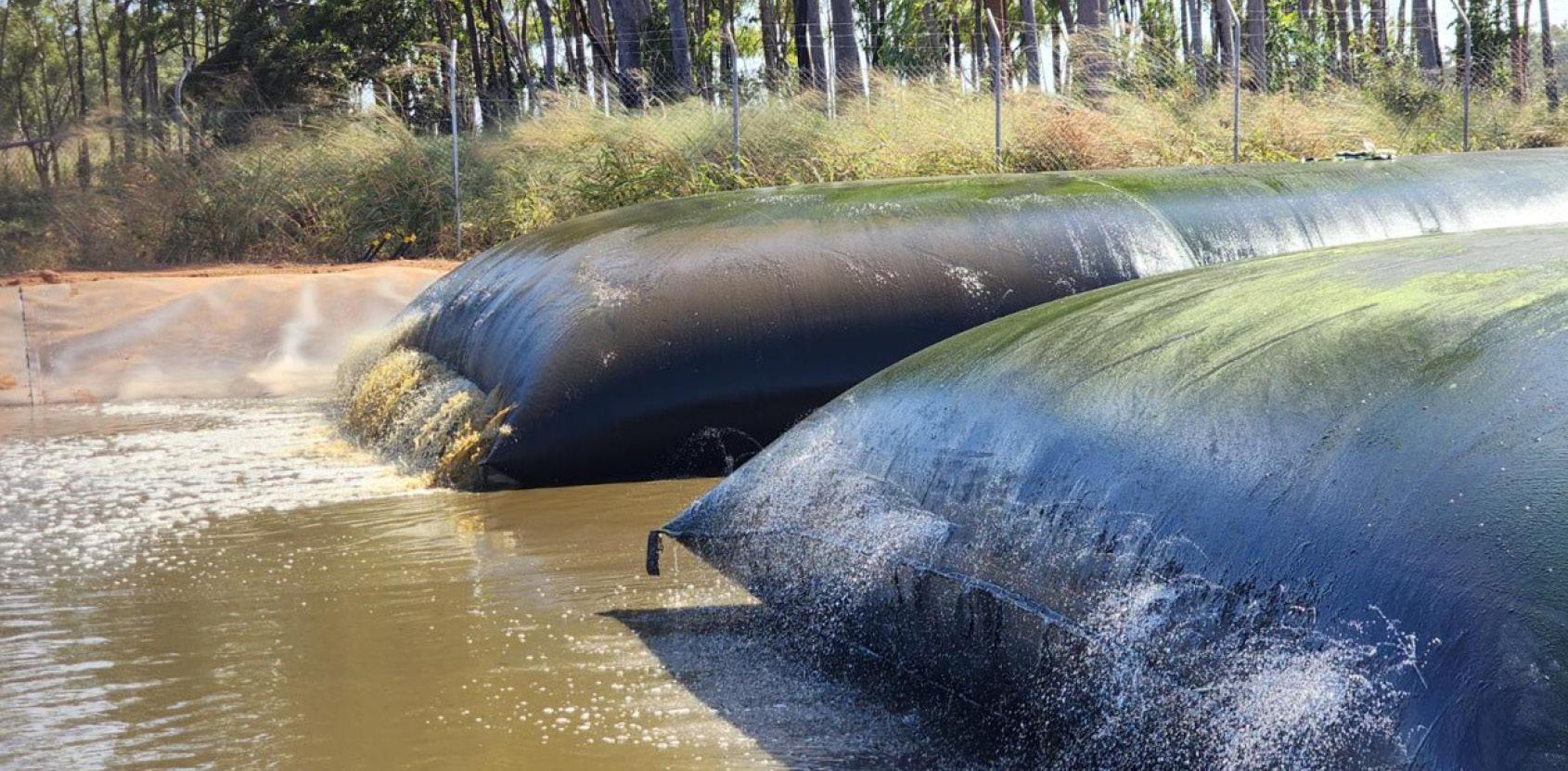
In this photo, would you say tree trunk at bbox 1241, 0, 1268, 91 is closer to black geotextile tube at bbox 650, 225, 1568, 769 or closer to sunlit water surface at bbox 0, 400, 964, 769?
sunlit water surface at bbox 0, 400, 964, 769

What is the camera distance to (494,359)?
5977mm

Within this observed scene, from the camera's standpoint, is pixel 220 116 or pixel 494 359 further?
pixel 220 116

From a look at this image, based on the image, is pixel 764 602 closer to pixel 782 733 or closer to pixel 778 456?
pixel 778 456

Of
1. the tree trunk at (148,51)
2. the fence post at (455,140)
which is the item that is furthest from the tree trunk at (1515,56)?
the tree trunk at (148,51)

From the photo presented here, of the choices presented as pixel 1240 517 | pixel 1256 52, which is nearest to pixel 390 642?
pixel 1240 517

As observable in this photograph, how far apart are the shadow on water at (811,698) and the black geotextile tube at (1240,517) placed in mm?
94

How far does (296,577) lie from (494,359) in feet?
5.36

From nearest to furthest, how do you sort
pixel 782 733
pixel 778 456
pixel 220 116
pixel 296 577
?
pixel 782 733 → pixel 778 456 → pixel 296 577 → pixel 220 116

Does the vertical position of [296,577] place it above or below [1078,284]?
below

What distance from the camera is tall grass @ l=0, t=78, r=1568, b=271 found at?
14.1 meters

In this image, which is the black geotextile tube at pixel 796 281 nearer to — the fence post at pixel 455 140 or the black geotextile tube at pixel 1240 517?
the black geotextile tube at pixel 1240 517

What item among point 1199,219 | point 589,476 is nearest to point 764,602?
point 589,476

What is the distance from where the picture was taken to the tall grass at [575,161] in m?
14.1

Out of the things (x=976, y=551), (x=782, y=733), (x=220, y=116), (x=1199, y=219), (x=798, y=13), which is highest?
(x=798, y=13)
